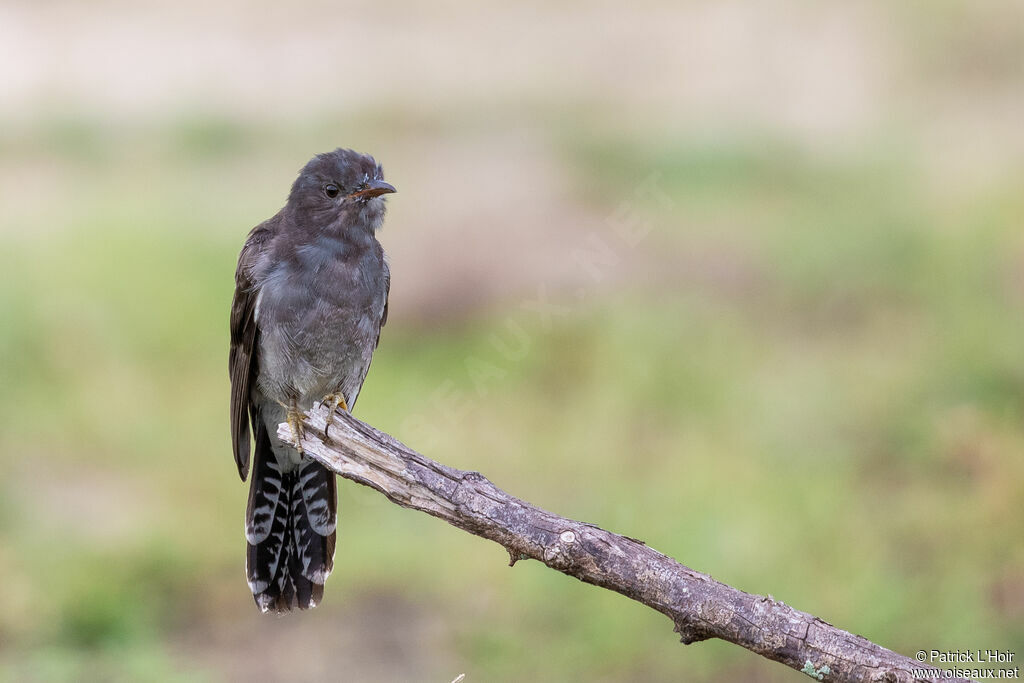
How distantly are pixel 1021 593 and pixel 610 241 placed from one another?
5.80 meters

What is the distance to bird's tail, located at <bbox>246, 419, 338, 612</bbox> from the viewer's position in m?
5.52

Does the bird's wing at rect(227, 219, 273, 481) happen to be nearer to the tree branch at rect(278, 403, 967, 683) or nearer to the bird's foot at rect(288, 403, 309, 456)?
the bird's foot at rect(288, 403, 309, 456)

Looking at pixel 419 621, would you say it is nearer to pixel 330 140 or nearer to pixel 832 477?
pixel 832 477

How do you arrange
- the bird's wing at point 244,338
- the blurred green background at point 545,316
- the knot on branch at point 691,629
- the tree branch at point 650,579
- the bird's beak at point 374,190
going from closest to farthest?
1. the tree branch at point 650,579
2. the knot on branch at point 691,629
3. the bird's beak at point 374,190
4. the bird's wing at point 244,338
5. the blurred green background at point 545,316

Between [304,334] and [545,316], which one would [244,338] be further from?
[545,316]

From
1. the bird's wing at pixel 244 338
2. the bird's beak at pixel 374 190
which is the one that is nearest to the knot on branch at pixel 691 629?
the bird's beak at pixel 374 190

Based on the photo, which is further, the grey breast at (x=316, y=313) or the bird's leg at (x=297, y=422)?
the grey breast at (x=316, y=313)

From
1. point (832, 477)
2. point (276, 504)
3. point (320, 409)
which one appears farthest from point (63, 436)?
point (832, 477)

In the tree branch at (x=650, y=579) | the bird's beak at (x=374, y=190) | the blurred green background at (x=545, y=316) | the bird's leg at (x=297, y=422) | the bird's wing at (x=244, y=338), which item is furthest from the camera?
the blurred green background at (x=545, y=316)

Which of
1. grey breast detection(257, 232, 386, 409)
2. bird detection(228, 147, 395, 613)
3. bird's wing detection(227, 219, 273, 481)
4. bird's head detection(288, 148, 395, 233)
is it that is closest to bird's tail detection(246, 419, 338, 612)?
bird detection(228, 147, 395, 613)

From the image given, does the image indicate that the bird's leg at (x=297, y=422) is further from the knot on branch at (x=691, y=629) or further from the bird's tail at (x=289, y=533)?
the knot on branch at (x=691, y=629)

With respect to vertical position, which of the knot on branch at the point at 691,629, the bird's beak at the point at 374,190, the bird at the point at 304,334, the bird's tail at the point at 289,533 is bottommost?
the knot on branch at the point at 691,629

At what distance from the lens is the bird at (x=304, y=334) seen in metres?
5.36

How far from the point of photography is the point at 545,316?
34.2 ft
